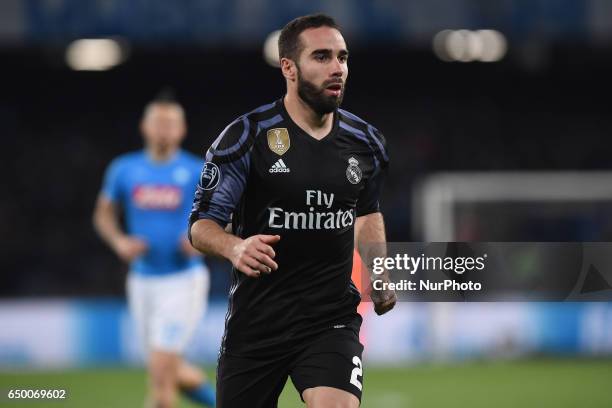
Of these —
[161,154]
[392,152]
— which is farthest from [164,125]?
[392,152]

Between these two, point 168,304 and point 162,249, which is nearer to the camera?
point 168,304

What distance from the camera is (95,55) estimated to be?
70.5 feet

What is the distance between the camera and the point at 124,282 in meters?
20.2

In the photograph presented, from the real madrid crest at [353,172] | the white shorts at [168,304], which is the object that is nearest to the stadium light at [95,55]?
the white shorts at [168,304]

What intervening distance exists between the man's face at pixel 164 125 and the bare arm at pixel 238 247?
402 centimetres

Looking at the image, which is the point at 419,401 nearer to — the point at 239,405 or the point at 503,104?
the point at 239,405

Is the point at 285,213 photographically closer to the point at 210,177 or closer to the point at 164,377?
the point at 210,177

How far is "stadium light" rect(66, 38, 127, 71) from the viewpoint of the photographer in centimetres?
2036

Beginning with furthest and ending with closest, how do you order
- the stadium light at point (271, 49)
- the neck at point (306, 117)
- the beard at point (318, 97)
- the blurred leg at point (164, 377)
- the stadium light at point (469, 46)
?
the stadium light at point (469, 46) < the stadium light at point (271, 49) < the blurred leg at point (164, 377) < the neck at point (306, 117) < the beard at point (318, 97)

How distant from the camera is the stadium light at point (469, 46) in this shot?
19.5 meters

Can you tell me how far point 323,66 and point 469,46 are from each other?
16.1 m

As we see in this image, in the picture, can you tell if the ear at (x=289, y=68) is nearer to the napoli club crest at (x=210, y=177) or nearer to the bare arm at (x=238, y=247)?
the napoli club crest at (x=210, y=177)
